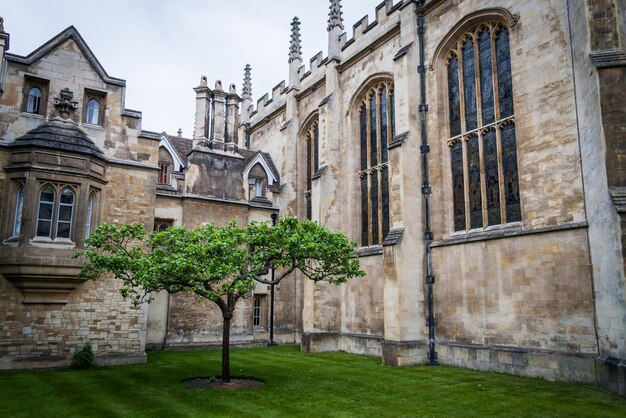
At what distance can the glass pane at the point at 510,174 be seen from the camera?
1513 cm

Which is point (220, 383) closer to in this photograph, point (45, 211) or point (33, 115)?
point (45, 211)

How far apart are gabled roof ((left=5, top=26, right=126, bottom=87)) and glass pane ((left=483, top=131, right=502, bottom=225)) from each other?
13905 millimetres

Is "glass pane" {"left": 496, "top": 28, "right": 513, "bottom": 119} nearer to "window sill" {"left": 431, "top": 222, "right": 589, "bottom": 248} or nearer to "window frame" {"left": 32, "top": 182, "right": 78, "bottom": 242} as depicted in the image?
"window sill" {"left": 431, "top": 222, "right": 589, "bottom": 248}

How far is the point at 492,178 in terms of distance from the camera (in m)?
16.1

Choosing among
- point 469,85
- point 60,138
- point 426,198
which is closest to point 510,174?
point 426,198

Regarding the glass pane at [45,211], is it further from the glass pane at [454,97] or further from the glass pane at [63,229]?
the glass pane at [454,97]

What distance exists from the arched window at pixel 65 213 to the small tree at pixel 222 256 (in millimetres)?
3441

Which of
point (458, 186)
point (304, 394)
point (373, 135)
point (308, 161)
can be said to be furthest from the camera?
point (308, 161)

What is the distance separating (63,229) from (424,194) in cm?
1291

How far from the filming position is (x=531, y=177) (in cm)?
1447

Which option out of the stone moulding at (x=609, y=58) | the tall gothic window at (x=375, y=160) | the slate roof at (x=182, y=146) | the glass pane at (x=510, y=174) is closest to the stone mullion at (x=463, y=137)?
the glass pane at (x=510, y=174)

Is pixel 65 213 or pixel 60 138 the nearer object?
pixel 65 213

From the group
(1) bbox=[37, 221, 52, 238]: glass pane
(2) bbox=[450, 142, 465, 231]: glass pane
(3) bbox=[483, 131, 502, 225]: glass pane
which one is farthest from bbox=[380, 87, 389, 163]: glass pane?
(1) bbox=[37, 221, 52, 238]: glass pane

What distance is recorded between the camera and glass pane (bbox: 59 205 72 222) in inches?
637
